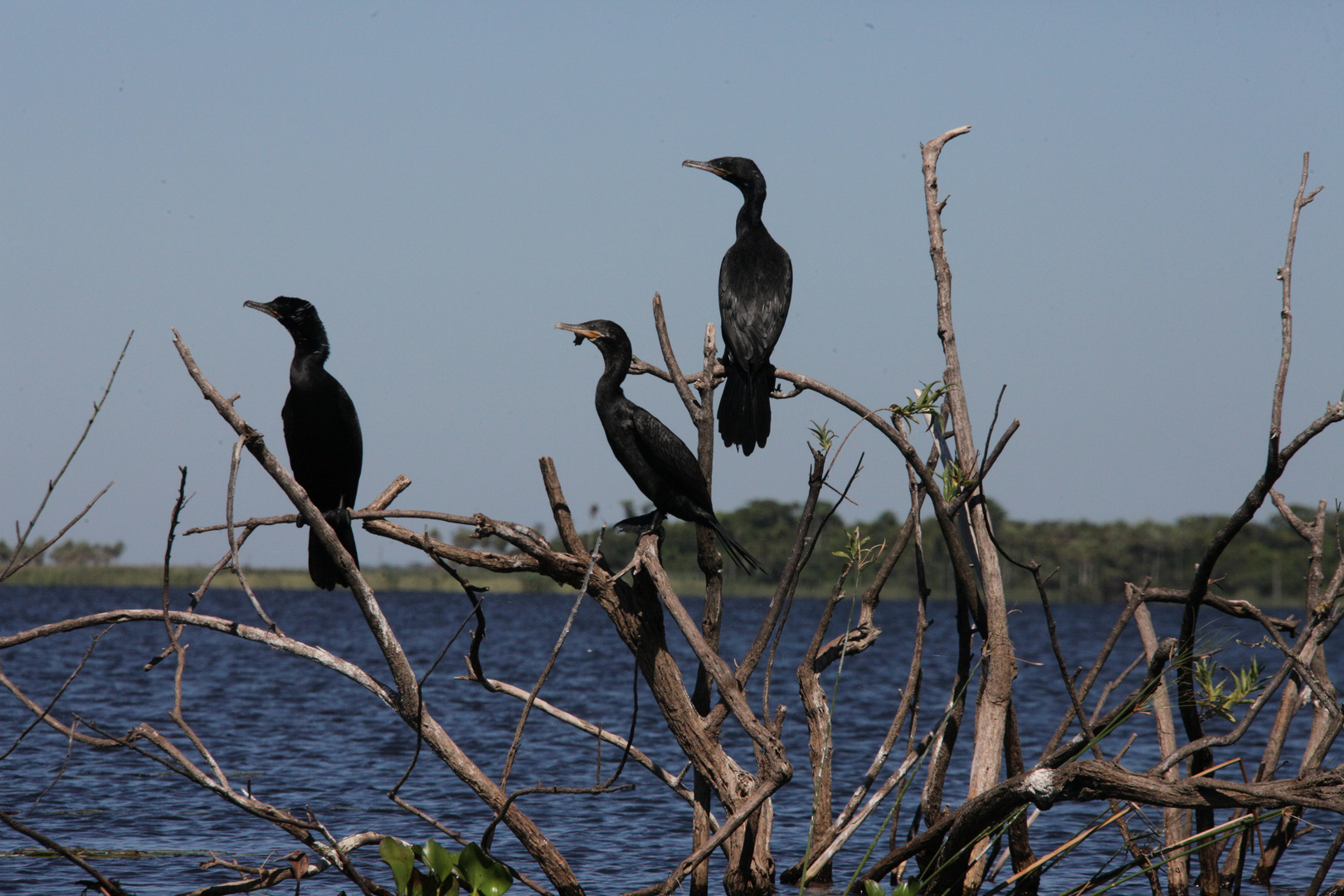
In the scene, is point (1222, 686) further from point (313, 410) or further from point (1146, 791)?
point (313, 410)

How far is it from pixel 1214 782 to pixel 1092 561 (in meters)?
78.6

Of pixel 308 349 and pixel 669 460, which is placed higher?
pixel 308 349

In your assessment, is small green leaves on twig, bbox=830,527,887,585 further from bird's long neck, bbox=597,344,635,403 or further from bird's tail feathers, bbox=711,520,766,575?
bird's long neck, bbox=597,344,635,403

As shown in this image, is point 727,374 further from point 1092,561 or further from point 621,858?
point 1092,561

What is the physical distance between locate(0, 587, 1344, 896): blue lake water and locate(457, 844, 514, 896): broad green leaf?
1.76 m

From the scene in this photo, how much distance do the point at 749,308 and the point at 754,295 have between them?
15 centimetres

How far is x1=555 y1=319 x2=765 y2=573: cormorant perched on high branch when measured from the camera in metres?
4.56

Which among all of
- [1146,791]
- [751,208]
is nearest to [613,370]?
[751,208]

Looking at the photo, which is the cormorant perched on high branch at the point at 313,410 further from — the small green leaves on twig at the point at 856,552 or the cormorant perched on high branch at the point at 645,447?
the small green leaves on twig at the point at 856,552

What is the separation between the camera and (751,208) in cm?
618

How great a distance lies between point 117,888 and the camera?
3.87 meters

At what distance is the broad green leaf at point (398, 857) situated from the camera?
4.29 m

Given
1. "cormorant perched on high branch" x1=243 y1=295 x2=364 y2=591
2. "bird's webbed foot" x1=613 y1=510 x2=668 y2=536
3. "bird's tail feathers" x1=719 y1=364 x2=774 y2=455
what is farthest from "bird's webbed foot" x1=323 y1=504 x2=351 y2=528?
"bird's tail feathers" x1=719 y1=364 x2=774 y2=455

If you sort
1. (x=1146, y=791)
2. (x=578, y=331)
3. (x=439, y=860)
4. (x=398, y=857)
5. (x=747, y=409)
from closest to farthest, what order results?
(x=1146, y=791), (x=398, y=857), (x=439, y=860), (x=578, y=331), (x=747, y=409)
